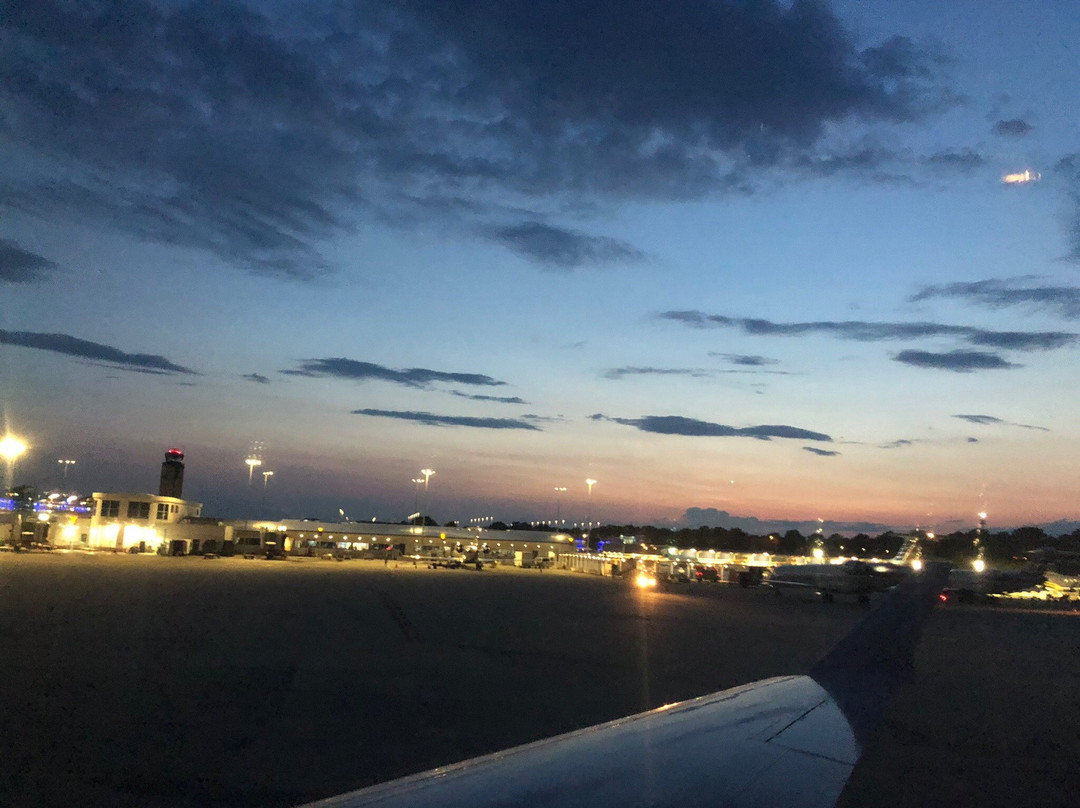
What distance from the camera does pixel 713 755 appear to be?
4211mm

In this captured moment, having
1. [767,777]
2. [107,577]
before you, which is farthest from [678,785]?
[107,577]

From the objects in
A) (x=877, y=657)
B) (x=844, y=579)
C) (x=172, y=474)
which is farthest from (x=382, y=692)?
(x=172, y=474)

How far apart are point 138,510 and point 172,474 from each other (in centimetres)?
3594

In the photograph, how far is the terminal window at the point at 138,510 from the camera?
254ft

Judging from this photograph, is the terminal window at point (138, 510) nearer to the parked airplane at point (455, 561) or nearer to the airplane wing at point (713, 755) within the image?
the parked airplane at point (455, 561)

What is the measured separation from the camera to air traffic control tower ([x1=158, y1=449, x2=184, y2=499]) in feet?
363

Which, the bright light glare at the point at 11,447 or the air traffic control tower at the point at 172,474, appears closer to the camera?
the bright light glare at the point at 11,447

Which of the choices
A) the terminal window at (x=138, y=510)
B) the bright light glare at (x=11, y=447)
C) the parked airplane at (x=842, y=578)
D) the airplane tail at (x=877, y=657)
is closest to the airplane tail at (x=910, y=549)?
the parked airplane at (x=842, y=578)

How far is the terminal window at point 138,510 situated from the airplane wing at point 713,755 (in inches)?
3304

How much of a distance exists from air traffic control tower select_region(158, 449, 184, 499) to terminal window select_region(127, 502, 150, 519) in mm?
35103

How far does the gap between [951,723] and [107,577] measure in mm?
36398

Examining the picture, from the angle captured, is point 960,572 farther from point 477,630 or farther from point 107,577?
point 107,577

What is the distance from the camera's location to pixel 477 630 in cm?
2197

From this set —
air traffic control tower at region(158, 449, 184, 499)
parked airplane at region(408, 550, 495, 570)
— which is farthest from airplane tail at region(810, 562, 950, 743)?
air traffic control tower at region(158, 449, 184, 499)
